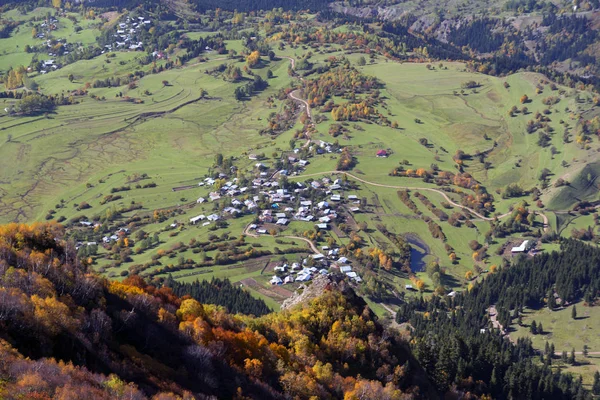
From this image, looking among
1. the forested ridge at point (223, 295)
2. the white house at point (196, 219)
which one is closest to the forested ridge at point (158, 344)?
the forested ridge at point (223, 295)

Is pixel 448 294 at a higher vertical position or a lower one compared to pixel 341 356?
lower

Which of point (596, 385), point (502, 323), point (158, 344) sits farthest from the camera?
point (502, 323)

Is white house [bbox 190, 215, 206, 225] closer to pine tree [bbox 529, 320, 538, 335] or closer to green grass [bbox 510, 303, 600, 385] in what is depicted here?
green grass [bbox 510, 303, 600, 385]

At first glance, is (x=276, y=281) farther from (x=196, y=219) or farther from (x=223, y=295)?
(x=196, y=219)

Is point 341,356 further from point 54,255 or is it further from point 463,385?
point 54,255

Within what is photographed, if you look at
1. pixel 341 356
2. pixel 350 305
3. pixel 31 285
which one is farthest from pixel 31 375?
pixel 350 305

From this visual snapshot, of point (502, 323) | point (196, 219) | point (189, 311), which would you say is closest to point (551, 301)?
point (502, 323)
